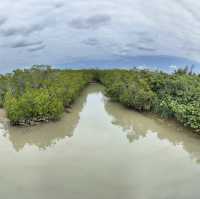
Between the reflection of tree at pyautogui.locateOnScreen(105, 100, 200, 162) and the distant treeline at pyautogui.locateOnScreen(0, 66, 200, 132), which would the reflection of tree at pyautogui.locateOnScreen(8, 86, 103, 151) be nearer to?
the distant treeline at pyautogui.locateOnScreen(0, 66, 200, 132)

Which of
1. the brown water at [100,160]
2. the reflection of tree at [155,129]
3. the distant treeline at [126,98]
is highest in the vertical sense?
the distant treeline at [126,98]

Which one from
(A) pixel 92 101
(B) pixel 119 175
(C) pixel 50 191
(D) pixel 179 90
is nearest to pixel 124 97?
(D) pixel 179 90

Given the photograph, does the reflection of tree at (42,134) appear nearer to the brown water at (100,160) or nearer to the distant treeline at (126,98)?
the brown water at (100,160)

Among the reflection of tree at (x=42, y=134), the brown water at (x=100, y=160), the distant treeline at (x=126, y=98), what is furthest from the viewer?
the distant treeline at (x=126, y=98)

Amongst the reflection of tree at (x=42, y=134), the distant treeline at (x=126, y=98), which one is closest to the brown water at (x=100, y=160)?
the reflection of tree at (x=42, y=134)

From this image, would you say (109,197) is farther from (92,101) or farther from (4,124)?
(92,101)

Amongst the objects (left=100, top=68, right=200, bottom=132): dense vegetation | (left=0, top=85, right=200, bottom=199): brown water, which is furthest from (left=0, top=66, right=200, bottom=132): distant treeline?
(left=0, top=85, right=200, bottom=199): brown water

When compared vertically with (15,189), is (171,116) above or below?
above

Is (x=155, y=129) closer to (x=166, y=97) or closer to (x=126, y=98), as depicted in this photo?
(x=166, y=97)
